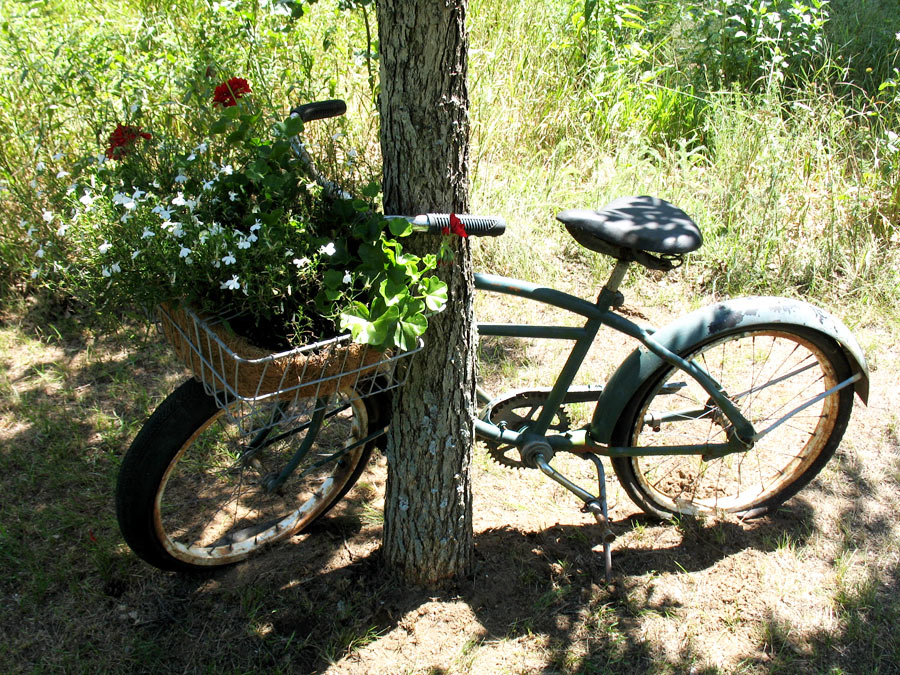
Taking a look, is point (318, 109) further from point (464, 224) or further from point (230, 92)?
point (464, 224)

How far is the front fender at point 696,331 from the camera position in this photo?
2561 mm

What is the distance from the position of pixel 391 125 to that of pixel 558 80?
3437 mm

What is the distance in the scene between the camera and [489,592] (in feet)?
8.70

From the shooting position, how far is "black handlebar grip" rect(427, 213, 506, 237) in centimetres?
194

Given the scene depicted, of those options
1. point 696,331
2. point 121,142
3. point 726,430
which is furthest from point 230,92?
point 726,430

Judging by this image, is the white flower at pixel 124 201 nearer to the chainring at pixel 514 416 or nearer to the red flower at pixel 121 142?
the red flower at pixel 121 142

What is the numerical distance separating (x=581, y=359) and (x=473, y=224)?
767 mm

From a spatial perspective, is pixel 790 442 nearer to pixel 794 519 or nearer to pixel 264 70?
pixel 794 519

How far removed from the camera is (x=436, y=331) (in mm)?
2168

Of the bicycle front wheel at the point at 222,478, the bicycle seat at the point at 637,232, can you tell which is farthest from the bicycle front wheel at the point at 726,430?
the bicycle front wheel at the point at 222,478

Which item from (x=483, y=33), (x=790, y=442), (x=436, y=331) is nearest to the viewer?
(x=436, y=331)

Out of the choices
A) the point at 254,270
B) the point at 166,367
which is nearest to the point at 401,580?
the point at 254,270

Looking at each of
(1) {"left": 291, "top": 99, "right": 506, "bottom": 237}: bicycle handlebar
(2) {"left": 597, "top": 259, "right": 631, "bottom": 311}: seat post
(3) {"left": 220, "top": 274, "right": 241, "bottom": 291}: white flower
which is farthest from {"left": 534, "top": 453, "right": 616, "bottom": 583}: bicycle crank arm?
(3) {"left": 220, "top": 274, "right": 241, "bottom": 291}: white flower

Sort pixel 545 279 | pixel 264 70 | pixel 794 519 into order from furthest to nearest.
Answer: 1. pixel 545 279
2. pixel 264 70
3. pixel 794 519
